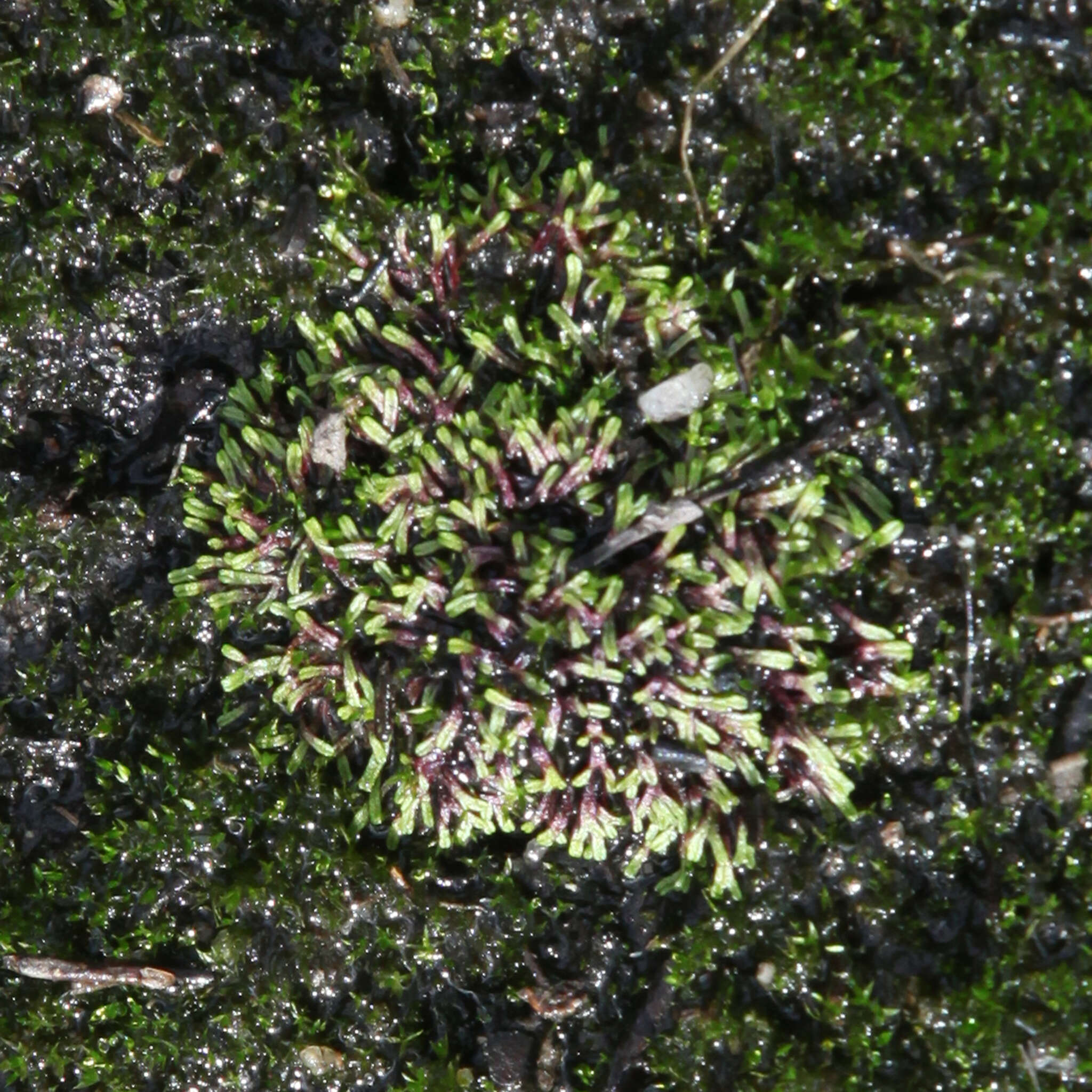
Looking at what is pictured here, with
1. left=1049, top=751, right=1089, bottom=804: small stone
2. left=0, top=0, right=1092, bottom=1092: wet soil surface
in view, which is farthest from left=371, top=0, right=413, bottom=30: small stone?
left=1049, top=751, right=1089, bottom=804: small stone

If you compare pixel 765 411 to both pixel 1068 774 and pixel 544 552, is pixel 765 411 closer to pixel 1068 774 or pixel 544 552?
pixel 544 552

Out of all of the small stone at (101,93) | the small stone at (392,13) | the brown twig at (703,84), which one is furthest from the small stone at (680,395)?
the small stone at (101,93)

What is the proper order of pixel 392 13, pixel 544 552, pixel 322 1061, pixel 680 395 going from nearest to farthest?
pixel 544 552, pixel 680 395, pixel 392 13, pixel 322 1061

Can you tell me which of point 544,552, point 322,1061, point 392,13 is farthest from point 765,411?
point 322,1061

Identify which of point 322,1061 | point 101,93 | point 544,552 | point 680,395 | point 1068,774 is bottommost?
point 322,1061

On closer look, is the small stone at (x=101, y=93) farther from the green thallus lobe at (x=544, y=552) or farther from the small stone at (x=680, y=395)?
Answer: the small stone at (x=680, y=395)

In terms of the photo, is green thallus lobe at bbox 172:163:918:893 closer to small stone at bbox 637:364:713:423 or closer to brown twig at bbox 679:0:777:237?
small stone at bbox 637:364:713:423
